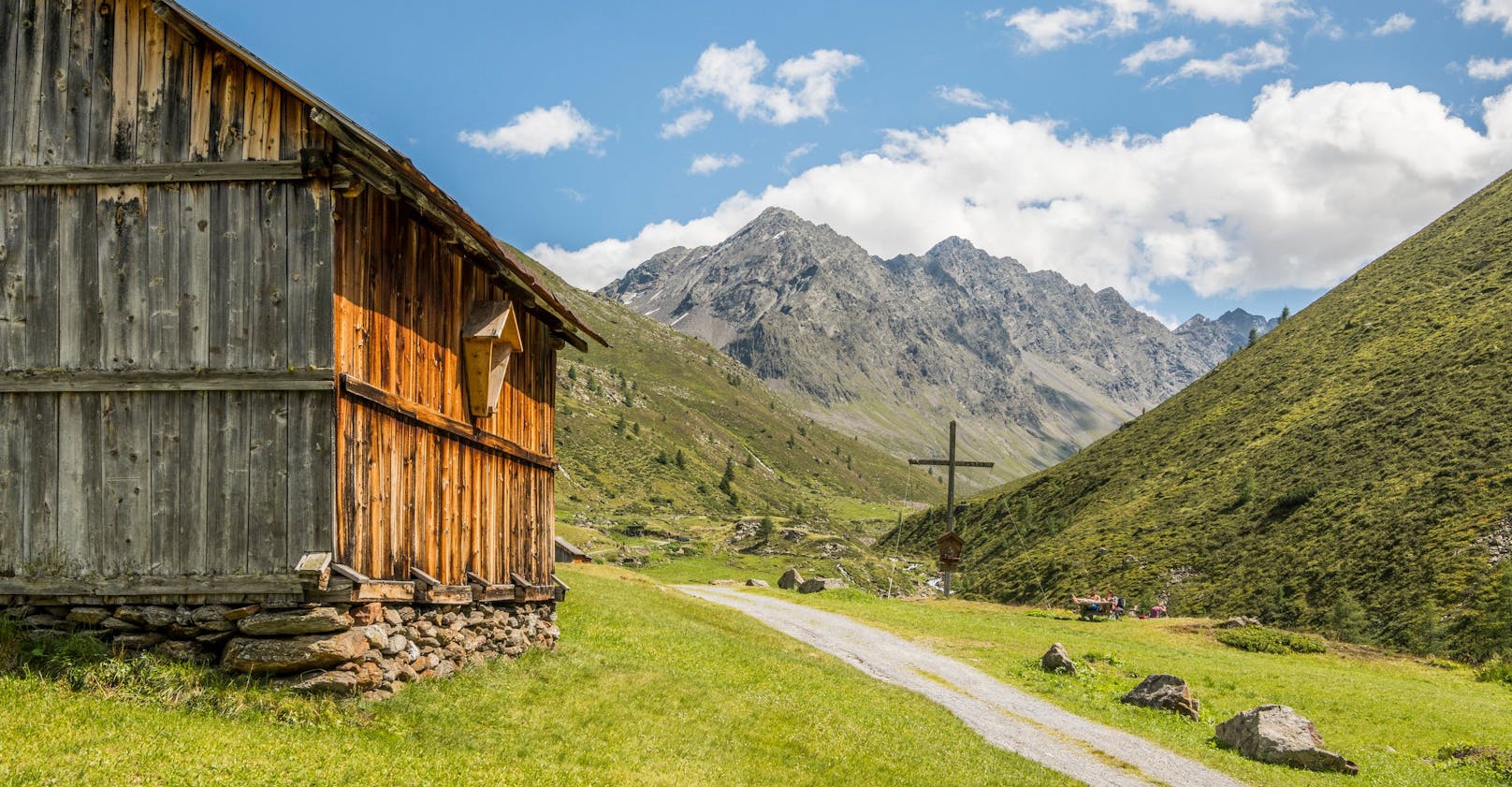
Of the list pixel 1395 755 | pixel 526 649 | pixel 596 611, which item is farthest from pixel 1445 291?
pixel 526 649

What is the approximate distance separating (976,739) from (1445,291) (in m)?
80.5

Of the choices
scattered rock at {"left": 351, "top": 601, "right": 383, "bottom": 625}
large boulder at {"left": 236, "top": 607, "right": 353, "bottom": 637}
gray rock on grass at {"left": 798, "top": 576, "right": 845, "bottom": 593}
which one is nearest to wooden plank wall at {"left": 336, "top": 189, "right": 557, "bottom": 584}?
scattered rock at {"left": 351, "top": 601, "right": 383, "bottom": 625}

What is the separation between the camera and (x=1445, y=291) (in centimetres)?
7875

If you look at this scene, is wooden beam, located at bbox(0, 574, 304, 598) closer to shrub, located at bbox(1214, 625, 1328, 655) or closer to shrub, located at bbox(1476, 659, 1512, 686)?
shrub, located at bbox(1214, 625, 1328, 655)

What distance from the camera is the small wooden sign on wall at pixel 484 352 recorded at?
16719mm

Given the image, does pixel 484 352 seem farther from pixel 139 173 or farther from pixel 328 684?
pixel 328 684

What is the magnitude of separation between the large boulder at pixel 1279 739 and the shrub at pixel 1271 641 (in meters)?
16.7

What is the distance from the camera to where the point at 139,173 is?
42.1ft

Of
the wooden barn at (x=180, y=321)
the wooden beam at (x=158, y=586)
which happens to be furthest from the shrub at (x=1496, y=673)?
the wooden beam at (x=158, y=586)

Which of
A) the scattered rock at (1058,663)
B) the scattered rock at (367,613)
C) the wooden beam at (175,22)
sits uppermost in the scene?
the wooden beam at (175,22)

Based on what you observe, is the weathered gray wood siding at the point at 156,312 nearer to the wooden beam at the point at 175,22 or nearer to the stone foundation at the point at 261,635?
the wooden beam at the point at 175,22

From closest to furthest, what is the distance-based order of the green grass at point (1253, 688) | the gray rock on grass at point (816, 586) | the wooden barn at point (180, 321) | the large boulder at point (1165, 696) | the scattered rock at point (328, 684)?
the scattered rock at point (328, 684), the wooden barn at point (180, 321), the green grass at point (1253, 688), the large boulder at point (1165, 696), the gray rock on grass at point (816, 586)

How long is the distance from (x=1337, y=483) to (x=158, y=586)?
2422 inches

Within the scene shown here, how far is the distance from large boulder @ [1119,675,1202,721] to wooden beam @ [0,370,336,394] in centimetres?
2035
